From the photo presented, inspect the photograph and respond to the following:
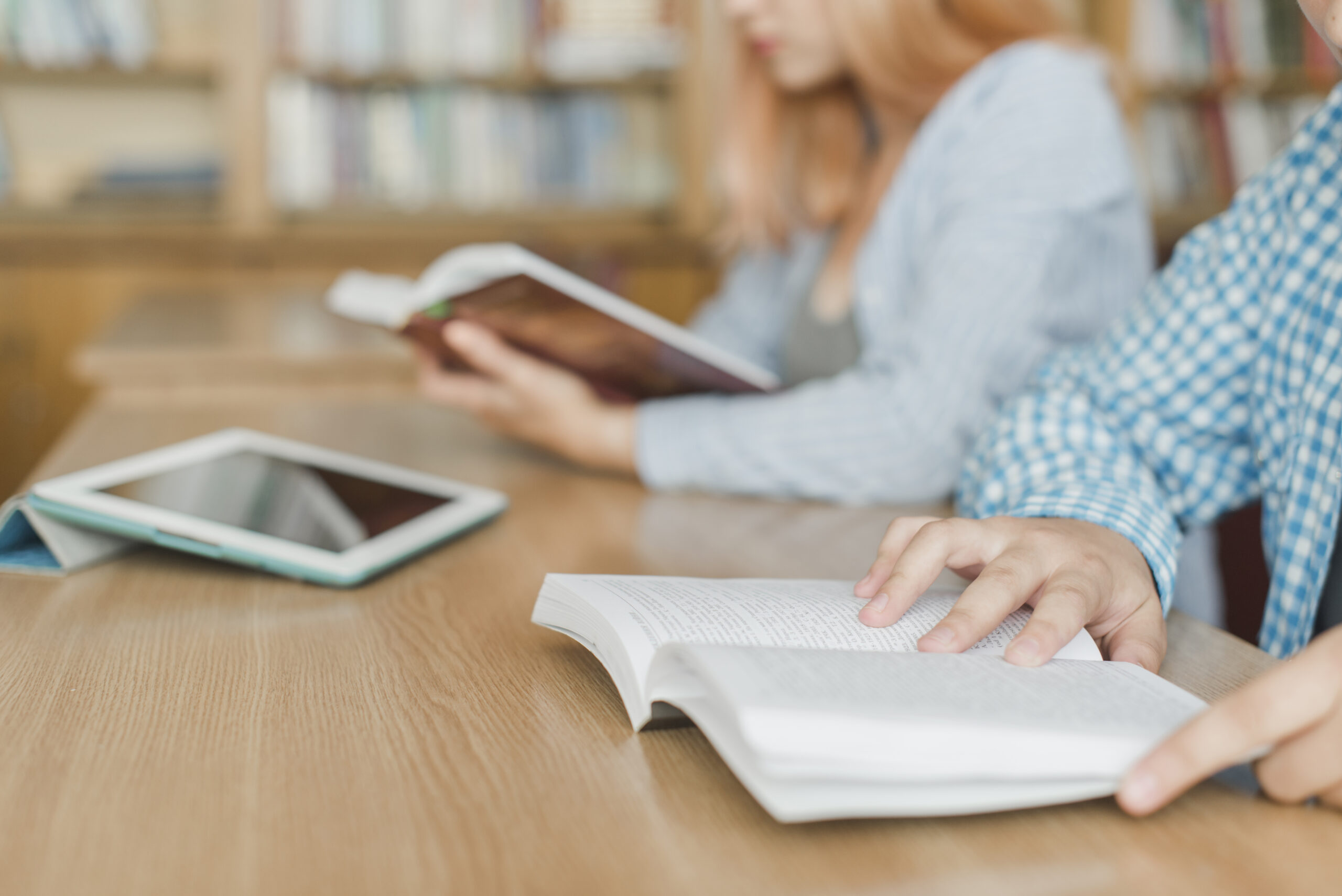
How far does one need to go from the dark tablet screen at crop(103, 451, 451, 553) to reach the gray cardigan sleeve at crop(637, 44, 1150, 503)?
25 cm

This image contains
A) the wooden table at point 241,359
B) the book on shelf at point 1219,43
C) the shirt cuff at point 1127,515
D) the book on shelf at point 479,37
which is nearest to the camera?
the shirt cuff at point 1127,515

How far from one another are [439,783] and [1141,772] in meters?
0.26

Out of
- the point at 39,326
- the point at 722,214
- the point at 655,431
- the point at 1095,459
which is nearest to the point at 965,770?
the point at 1095,459

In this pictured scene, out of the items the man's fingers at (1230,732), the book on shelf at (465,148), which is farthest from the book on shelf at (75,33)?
Answer: the man's fingers at (1230,732)

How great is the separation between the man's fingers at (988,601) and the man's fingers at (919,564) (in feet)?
0.06

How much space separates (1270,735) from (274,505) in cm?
59

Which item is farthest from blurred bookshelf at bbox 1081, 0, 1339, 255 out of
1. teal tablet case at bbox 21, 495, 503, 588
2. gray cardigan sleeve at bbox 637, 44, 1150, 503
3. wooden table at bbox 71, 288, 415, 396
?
teal tablet case at bbox 21, 495, 503, 588

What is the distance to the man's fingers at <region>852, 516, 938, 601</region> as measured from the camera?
564 mm

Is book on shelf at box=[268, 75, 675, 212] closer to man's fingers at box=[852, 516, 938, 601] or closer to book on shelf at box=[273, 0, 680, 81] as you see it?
book on shelf at box=[273, 0, 680, 81]

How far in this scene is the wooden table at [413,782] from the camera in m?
0.37

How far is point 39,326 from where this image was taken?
8.63ft

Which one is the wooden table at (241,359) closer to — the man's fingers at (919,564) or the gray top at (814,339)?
the gray top at (814,339)

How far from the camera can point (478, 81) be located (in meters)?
2.80

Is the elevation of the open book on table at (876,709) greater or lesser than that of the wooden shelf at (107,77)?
greater
